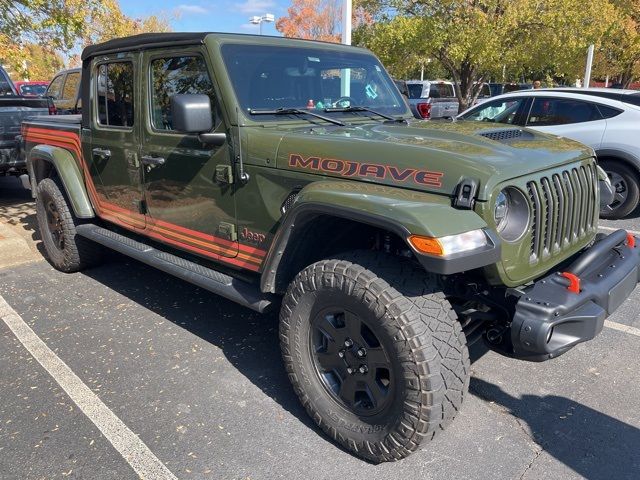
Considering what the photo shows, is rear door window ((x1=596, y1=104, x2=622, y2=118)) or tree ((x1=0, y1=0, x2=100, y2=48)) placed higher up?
tree ((x1=0, y1=0, x2=100, y2=48))

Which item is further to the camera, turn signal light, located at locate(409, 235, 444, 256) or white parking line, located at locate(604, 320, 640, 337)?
white parking line, located at locate(604, 320, 640, 337)

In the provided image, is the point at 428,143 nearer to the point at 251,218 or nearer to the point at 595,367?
the point at 251,218

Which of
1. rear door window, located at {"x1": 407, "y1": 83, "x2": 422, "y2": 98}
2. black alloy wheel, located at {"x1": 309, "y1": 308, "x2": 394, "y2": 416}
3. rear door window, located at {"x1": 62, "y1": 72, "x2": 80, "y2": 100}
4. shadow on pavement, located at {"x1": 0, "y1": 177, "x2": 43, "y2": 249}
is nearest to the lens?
black alloy wheel, located at {"x1": 309, "y1": 308, "x2": 394, "y2": 416}

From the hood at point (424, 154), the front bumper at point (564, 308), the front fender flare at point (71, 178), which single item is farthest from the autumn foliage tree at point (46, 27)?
the front bumper at point (564, 308)

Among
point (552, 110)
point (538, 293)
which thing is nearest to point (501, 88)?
point (552, 110)

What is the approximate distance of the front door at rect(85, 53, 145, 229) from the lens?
12.4 ft

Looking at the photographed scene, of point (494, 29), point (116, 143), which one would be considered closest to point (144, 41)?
point (116, 143)

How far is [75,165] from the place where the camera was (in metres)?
4.60

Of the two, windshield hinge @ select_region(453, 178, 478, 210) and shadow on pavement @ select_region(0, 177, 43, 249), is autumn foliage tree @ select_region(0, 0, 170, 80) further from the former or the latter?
windshield hinge @ select_region(453, 178, 478, 210)

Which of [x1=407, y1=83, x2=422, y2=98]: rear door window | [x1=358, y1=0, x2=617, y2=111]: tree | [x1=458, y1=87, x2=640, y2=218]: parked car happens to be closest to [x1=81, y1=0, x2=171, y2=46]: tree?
[x1=458, y1=87, x2=640, y2=218]: parked car

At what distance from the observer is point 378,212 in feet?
7.32

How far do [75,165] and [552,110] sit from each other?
6.17 m

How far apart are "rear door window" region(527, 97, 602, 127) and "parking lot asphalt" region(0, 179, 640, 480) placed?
3641 millimetres

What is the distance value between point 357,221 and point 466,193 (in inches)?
19.4
